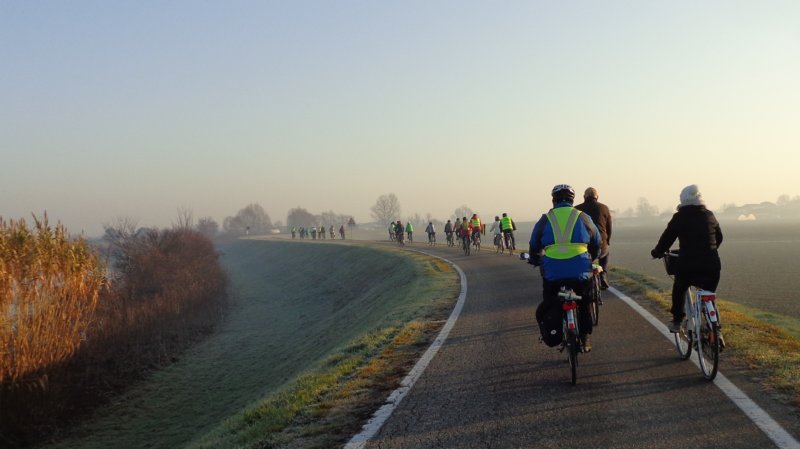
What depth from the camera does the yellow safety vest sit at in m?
5.62

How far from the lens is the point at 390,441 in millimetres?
4430

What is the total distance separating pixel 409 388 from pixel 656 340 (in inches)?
153

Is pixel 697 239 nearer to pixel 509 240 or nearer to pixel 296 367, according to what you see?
pixel 296 367

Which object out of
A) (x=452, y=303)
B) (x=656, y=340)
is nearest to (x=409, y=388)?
(x=656, y=340)

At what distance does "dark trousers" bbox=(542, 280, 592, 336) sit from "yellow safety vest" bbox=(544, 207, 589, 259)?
0.33 metres

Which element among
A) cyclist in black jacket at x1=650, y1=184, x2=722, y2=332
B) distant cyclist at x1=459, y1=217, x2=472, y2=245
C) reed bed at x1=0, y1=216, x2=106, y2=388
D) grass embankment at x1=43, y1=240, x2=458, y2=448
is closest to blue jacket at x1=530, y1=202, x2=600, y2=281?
cyclist in black jacket at x1=650, y1=184, x2=722, y2=332

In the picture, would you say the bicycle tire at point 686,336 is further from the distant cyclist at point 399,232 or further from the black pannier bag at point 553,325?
the distant cyclist at point 399,232

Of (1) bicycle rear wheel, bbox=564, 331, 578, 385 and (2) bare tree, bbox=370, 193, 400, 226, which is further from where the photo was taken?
(2) bare tree, bbox=370, 193, 400, 226

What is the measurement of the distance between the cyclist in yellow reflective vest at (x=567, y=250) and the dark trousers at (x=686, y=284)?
105 cm

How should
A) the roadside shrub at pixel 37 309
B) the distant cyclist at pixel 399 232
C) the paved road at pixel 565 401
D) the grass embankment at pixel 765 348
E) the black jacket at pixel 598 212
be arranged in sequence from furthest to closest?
1. the distant cyclist at pixel 399 232
2. the roadside shrub at pixel 37 309
3. the black jacket at pixel 598 212
4. the grass embankment at pixel 765 348
5. the paved road at pixel 565 401

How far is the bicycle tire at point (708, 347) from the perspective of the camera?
5359 millimetres

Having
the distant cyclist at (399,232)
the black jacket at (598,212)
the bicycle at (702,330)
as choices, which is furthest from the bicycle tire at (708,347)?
the distant cyclist at (399,232)

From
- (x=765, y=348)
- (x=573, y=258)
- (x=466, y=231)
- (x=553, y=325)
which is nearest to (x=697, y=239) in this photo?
(x=573, y=258)

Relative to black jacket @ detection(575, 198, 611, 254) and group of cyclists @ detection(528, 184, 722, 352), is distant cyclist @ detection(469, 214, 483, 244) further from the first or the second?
group of cyclists @ detection(528, 184, 722, 352)
